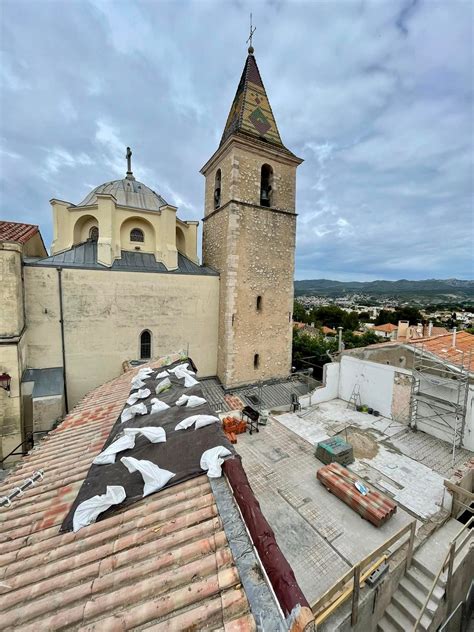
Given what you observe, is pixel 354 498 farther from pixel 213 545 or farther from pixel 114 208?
pixel 114 208

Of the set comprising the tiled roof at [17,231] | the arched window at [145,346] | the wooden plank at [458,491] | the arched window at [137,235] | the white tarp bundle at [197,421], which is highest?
the arched window at [137,235]

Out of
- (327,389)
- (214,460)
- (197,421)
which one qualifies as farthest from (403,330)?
(214,460)

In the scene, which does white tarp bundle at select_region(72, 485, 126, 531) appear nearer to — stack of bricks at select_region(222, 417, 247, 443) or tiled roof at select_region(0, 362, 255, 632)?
tiled roof at select_region(0, 362, 255, 632)

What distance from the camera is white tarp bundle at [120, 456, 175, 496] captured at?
128 inches

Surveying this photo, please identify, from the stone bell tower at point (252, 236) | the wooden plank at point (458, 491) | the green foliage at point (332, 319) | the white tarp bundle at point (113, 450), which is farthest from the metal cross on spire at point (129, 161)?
the green foliage at point (332, 319)

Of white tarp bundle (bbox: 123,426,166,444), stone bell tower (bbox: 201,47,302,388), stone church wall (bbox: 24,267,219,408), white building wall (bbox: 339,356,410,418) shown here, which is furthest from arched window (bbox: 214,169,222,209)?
white tarp bundle (bbox: 123,426,166,444)

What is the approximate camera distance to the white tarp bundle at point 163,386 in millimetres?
6375

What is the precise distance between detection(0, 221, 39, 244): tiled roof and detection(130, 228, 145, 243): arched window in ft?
14.0

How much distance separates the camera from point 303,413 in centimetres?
1295

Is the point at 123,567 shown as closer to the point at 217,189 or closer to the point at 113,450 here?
the point at 113,450

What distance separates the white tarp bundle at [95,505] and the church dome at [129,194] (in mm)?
15046

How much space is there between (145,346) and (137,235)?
6.28 m

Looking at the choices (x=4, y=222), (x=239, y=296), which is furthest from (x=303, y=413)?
(x=4, y=222)

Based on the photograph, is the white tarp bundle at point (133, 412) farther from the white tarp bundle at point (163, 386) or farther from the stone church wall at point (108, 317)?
the stone church wall at point (108, 317)
